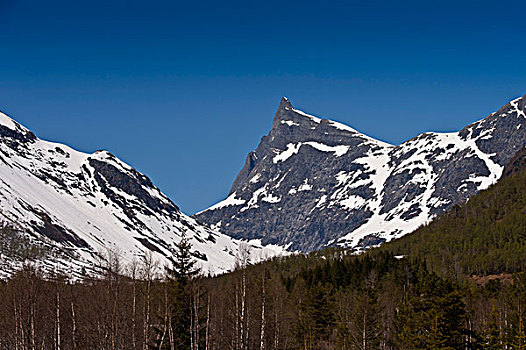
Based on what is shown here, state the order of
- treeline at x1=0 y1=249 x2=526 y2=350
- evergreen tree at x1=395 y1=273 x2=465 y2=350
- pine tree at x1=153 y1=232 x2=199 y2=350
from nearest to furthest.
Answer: treeline at x1=0 y1=249 x2=526 y2=350 → evergreen tree at x1=395 y1=273 x2=465 y2=350 → pine tree at x1=153 y1=232 x2=199 y2=350

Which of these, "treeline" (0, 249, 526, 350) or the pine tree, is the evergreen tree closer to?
"treeline" (0, 249, 526, 350)

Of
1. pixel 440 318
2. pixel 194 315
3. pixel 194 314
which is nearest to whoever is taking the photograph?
pixel 440 318

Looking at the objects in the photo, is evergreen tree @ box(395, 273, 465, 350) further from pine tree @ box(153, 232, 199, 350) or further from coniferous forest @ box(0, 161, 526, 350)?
pine tree @ box(153, 232, 199, 350)

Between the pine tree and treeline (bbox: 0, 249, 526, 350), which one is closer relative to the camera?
treeline (bbox: 0, 249, 526, 350)

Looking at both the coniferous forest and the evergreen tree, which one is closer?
the coniferous forest

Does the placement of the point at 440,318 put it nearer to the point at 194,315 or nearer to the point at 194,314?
the point at 194,314

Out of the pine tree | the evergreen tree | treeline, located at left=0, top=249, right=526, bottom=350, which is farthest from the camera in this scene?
the pine tree

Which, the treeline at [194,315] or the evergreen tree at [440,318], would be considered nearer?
the treeline at [194,315]

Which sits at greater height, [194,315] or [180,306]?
[180,306]

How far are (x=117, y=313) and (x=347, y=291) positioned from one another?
78.3 meters

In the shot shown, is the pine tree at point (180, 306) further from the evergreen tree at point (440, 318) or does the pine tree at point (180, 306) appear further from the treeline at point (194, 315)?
the evergreen tree at point (440, 318)

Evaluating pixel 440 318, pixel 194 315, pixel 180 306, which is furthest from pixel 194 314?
pixel 440 318

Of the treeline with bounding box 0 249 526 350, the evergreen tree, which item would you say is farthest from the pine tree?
the evergreen tree

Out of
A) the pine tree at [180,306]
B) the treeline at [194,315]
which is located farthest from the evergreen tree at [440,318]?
the pine tree at [180,306]
